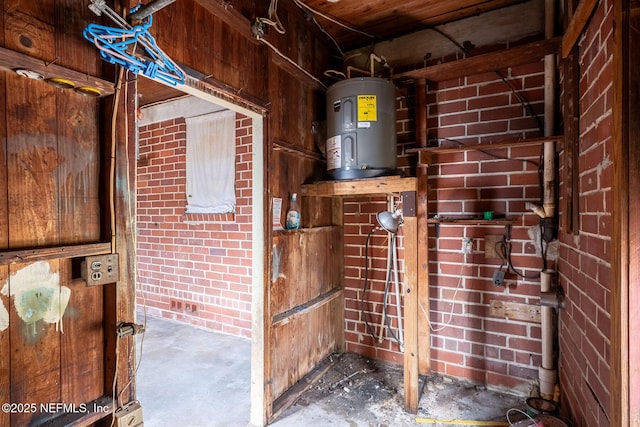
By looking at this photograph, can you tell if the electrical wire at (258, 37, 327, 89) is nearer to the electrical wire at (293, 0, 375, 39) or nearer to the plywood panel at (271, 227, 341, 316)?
the electrical wire at (293, 0, 375, 39)

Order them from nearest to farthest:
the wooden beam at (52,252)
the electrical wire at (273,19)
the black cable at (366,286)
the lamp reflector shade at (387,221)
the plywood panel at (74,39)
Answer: the wooden beam at (52,252) < the plywood panel at (74,39) < the electrical wire at (273,19) < the lamp reflector shade at (387,221) < the black cable at (366,286)

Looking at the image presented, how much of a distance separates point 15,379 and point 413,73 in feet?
8.36

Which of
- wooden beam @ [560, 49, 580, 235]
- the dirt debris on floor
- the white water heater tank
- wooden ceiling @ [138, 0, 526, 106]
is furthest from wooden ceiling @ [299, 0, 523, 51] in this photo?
the dirt debris on floor

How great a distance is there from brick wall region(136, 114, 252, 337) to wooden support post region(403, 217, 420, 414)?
5.72 ft

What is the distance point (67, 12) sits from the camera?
1.12 meters

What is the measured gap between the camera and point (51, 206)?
1100 mm

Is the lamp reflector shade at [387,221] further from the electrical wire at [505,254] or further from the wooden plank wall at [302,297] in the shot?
the electrical wire at [505,254]

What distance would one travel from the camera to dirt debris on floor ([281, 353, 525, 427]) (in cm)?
206

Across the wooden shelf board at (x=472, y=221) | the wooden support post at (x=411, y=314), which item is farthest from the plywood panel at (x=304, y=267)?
the wooden shelf board at (x=472, y=221)

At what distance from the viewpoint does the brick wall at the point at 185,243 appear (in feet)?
11.0

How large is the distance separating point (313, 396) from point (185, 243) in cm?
232

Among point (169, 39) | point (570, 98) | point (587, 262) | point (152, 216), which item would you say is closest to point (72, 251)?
point (169, 39)

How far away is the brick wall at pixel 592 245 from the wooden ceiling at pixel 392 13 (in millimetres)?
948

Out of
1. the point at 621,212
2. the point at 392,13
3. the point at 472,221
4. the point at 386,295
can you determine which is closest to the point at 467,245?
the point at 472,221
